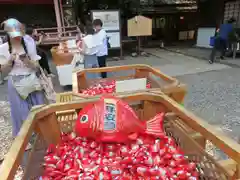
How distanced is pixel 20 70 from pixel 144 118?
1410 millimetres

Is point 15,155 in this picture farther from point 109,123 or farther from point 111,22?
point 111,22

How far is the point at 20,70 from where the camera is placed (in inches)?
84.7

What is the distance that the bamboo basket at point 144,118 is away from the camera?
849mm

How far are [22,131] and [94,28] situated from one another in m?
3.21

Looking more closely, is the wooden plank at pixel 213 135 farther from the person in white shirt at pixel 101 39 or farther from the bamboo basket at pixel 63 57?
the bamboo basket at pixel 63 57

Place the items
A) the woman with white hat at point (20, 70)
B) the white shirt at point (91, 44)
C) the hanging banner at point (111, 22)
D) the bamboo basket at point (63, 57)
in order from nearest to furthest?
the woman with white hat at point (20, 70) → the white shirt at point (91, 44) → the bamboo basket at point (63, 57) → the hanging banner at point (111, 22)

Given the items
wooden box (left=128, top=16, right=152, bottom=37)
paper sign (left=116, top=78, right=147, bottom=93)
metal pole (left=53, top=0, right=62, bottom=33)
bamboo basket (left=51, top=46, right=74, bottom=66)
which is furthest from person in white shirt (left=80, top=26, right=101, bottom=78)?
metal pole (left=53, top=0, right=62, bottom=33)

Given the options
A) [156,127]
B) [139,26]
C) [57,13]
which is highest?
[57,13]

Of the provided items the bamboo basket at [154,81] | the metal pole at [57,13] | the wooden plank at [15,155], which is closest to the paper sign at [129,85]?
the bamboo basket at [154,81]

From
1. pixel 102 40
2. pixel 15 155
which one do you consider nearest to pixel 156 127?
pixel 15 155

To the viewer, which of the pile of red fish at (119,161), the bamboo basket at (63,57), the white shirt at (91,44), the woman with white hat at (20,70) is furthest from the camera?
the bamboo basket at (63,57)

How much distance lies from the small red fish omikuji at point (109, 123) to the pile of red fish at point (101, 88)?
2.37 ft

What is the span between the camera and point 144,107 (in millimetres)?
1573

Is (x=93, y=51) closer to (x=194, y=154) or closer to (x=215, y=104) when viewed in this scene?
(x=215, y=104)
